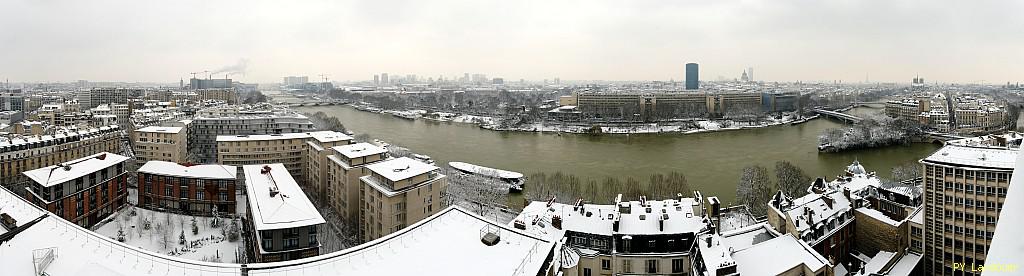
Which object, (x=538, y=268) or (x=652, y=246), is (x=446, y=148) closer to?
(x=652, y=246)

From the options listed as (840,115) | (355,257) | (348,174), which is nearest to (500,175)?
(348,174)

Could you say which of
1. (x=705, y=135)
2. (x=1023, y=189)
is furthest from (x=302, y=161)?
(x=705, y=135)

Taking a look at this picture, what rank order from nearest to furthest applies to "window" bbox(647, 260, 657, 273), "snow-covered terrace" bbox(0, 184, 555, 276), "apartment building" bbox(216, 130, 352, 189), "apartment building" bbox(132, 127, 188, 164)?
"snow-covered terrace" bbox(0, 184, 555, 276)
"window" bbox(647, 260, 657, 273)
"apartment building" bbox(216, 130, 352, 189)
"apartment building" bbox(132, 127, 188, 164)

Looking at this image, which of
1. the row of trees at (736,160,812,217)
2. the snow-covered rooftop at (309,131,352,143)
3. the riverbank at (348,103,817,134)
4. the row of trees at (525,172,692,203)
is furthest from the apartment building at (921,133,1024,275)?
the riverbank at (348,103,817,134)

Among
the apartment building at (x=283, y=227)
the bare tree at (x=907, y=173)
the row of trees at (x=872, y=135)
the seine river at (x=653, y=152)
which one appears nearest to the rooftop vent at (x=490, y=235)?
the apartment building at (x=283, y=227)

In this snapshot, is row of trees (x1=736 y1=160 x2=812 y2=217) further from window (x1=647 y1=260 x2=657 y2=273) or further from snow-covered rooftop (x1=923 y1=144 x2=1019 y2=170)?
window (x1=647 y1=260 x2=657 y2=273)

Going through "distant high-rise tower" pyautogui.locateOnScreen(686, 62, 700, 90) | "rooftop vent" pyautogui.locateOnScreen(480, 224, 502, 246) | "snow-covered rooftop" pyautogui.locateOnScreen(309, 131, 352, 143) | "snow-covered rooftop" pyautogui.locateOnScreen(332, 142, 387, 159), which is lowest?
"rooftop vent" pyautogui.locateOnScreen(480, 224, 502, 246)

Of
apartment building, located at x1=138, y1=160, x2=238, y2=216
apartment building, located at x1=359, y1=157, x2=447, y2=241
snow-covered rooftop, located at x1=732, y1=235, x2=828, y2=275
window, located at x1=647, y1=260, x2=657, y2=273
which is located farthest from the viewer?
apartment building, located at x1=138, y1=160, x2=238, y2=216

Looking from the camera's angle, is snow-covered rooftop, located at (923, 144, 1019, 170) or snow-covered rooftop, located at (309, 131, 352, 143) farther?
snow-covered rooftop, located at (309, 131, 352, 143)
